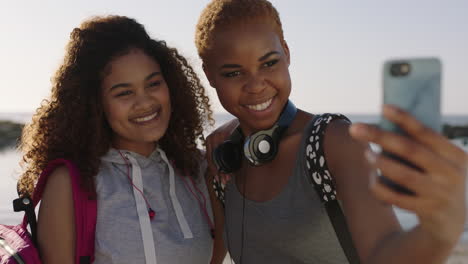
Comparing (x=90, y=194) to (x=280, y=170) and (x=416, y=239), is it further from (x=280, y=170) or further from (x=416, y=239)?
(x=416, y=239)

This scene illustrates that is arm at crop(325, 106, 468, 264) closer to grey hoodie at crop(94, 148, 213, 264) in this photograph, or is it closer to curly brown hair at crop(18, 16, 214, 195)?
grey hoodie at crop(94, 148, 213, 264)

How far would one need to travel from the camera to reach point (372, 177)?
119cm

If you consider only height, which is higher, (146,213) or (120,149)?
(120,149)

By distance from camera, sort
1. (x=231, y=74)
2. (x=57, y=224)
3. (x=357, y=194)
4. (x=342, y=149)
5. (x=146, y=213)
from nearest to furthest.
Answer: (x=357, y=194), (x=342, y=149), (x=57, y=224), (x=231, y=74), (x=146, y=213)

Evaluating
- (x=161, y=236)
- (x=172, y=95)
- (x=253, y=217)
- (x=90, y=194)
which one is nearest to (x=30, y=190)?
(x=90, y=194)

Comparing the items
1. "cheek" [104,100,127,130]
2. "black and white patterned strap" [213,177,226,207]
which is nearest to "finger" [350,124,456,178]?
"black and white patterned strap" [213,177,226,207]

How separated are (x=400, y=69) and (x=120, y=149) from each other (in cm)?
213

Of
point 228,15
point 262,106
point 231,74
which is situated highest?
point 228,15

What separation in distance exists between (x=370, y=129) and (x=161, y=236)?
1820 millimetres

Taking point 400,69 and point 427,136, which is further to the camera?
point 400,69

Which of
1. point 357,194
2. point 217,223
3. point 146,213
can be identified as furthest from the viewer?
point 217,223

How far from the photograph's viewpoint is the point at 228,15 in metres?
2.48

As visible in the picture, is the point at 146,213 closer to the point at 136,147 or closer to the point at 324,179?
the point at 136,147

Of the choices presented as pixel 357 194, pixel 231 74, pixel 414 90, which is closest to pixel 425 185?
pixel 414 90
